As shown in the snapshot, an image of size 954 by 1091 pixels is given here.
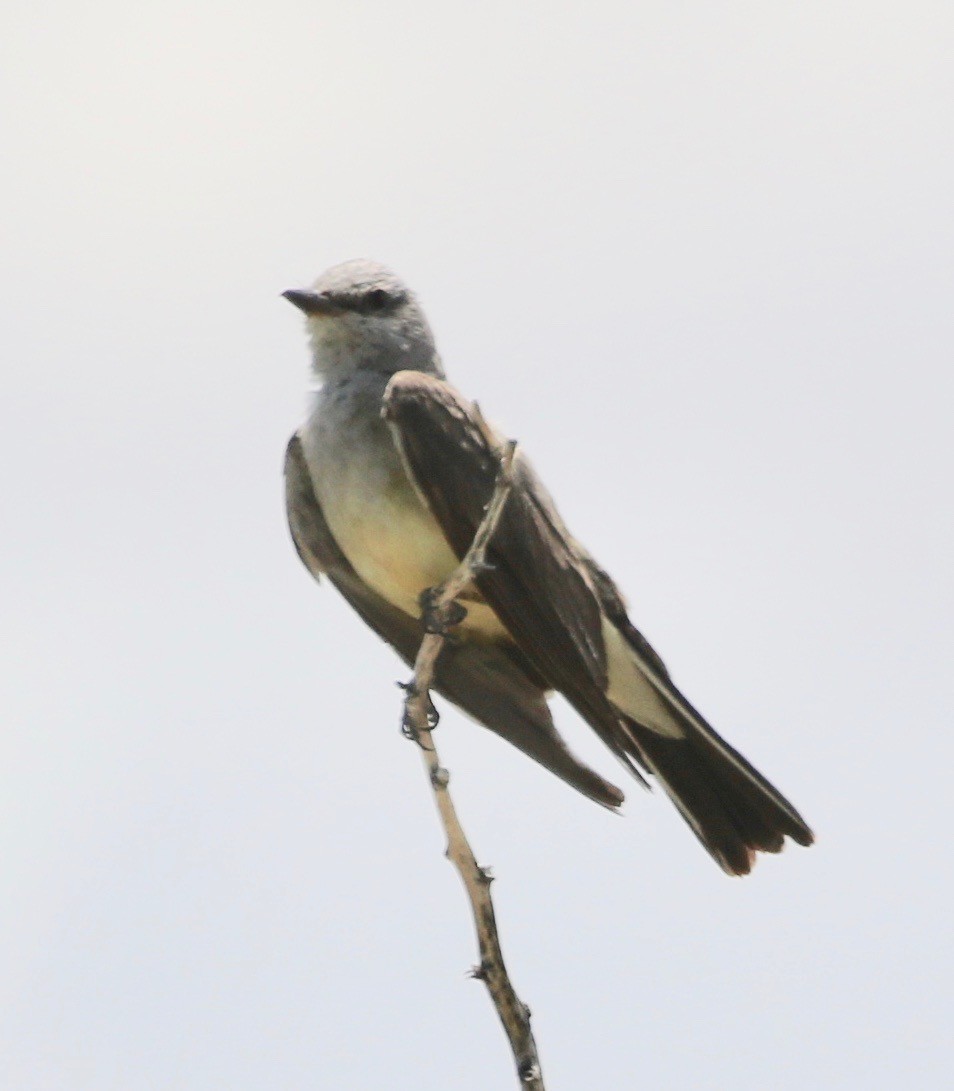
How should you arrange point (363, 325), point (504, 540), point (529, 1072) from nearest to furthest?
point (529, 1072), point (504, 540), point (363, 325)

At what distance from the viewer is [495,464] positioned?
704 cm

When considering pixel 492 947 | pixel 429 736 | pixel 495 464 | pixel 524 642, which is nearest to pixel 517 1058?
pixel 492 947

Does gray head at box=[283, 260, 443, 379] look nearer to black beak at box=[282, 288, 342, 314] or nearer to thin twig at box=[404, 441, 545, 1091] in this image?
black beak at box=[282, 288, 342, 314]

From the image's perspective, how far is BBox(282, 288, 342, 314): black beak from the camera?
761 centimetres

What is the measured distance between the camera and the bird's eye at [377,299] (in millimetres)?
7727

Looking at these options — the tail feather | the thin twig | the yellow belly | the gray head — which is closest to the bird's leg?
the yellow belly

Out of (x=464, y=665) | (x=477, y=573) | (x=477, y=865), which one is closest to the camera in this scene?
(x=477, y=865)

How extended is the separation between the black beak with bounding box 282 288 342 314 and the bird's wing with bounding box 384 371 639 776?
656 mm

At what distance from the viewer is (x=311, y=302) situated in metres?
7.61

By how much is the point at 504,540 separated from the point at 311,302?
4.87ft

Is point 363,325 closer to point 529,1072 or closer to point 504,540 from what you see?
point 504,540

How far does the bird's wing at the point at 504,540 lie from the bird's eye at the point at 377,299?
68cm

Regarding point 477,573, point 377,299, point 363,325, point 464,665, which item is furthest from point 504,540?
point 377,299

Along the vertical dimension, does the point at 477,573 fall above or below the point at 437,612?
above
